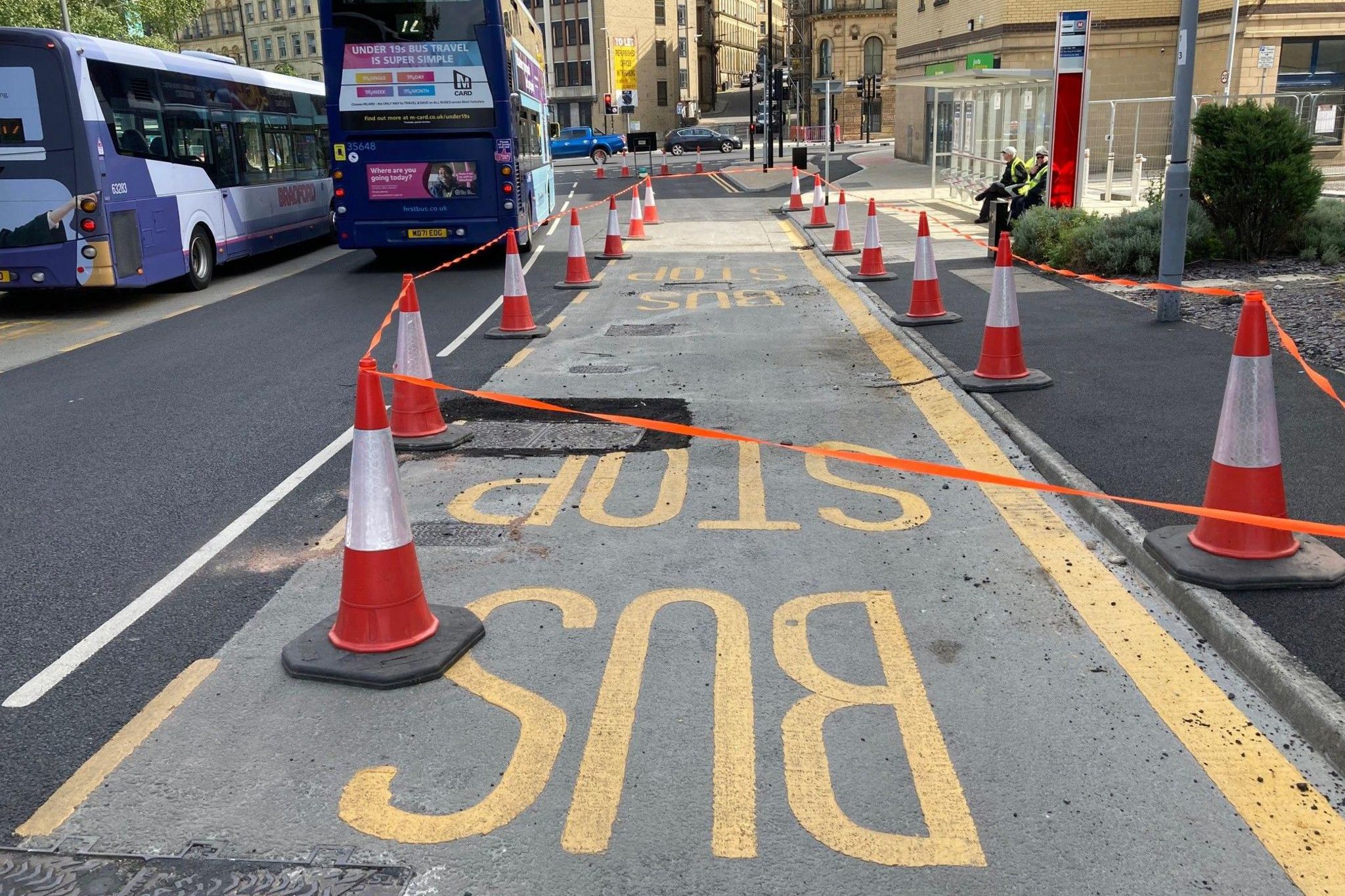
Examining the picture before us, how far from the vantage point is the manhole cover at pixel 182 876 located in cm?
294

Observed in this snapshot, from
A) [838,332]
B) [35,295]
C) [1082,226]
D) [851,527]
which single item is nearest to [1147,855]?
[851,527]

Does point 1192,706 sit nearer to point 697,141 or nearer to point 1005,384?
point 1005,384

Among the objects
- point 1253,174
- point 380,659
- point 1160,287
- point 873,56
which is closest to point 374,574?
point 380,659

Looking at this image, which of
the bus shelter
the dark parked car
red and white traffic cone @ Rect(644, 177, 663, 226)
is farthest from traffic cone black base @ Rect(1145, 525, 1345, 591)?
the dark parked car

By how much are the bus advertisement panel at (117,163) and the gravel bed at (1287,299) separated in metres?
11.6

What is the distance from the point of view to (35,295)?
52.1 feet

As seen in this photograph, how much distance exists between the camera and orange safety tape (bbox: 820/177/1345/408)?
17.8ft

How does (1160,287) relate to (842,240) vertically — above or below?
above

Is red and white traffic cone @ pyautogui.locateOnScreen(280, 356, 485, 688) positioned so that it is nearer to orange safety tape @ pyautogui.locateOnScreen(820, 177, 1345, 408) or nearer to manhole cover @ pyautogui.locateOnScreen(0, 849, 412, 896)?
manhole cover @ pyautogui.locateOnScreen(0, 849, 412, 896)

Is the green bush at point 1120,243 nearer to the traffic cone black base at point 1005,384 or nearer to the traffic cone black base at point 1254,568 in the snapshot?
the traffic cone black base at point 1005,384

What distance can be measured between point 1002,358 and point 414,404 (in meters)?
4.13

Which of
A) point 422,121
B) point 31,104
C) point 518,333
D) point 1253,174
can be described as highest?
point 31,104

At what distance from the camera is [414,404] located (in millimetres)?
7414

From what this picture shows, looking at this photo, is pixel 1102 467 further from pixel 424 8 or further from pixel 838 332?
pixel 424 8
